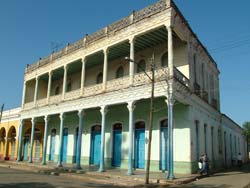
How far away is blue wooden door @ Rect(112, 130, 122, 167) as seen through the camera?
742 inches

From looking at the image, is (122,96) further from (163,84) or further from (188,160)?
(188,160)

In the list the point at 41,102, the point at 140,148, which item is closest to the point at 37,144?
the point at 41,102

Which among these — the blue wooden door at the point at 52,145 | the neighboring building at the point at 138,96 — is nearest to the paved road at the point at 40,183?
the neighboring building at the point at 138,96

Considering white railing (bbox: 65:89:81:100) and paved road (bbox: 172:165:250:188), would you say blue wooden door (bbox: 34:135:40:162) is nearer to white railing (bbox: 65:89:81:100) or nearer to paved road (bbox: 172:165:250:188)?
white railing (bbox: 65:89:81:100)

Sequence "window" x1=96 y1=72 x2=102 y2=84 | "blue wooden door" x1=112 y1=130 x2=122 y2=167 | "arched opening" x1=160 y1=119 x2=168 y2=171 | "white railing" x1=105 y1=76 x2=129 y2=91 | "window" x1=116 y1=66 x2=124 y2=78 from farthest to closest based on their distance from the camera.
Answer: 1. "window" x1=96 y1=72 x2=102 y2=84
2. "window" x1=116 y1=66 x2=124 y2=78
3. "blue wooden door" x1=112 y1=130 x2=122 y2=167
4. "white railing" x1=105 y1=76 x2=129 y2=91
5. "arched opening" x1=160 y1=119 x2=168 y2=171

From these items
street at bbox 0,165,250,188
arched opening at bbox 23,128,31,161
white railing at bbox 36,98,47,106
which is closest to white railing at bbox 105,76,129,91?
street at bbox 0,165,250,188

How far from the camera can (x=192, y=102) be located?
1627cm

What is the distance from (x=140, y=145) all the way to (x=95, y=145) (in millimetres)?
4804

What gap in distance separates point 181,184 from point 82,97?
942 centimetres

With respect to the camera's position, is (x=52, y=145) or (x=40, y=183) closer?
(x=40, y=183)

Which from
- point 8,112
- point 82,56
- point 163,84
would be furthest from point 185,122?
point 8,112

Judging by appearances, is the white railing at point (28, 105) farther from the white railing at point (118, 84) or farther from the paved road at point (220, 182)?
the paved road at point (220, 182)

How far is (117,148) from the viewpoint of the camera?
62.5ft

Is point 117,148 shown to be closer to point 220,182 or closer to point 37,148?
point 220,182
